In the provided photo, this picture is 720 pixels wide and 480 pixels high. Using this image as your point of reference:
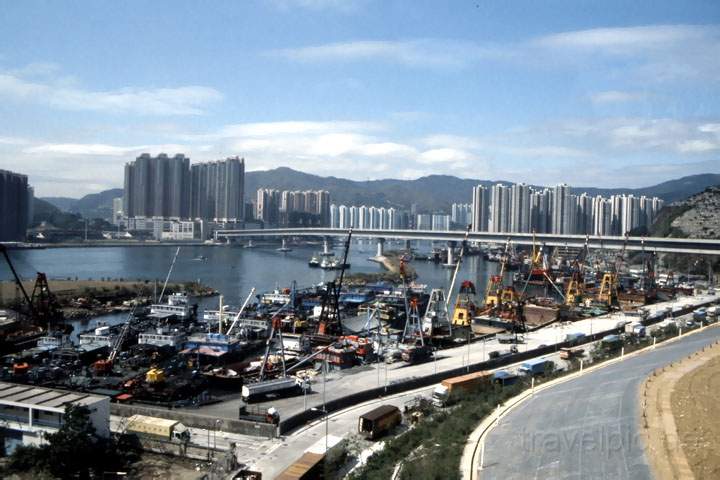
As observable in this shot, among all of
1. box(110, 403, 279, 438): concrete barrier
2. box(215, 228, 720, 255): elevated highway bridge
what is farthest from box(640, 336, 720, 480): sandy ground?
box(215, 228, 720, 255): elevated highway bridge

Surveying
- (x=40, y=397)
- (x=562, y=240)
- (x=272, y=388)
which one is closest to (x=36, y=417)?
(x=40, y=397)

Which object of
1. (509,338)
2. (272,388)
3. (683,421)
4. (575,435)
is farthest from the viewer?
(509,338)

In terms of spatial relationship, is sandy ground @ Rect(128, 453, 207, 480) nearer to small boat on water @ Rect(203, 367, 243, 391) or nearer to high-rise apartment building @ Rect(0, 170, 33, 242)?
small boat on water @ Rect(203, 367, 243, 391)

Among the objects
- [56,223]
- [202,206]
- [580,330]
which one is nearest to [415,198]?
[202,206]

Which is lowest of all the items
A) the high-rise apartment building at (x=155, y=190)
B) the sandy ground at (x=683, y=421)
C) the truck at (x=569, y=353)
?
the truck at (x=569, y=353)

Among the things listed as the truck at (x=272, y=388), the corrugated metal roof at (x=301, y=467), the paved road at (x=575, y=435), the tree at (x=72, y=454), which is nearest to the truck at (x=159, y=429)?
the tree at (x=72, y=454)

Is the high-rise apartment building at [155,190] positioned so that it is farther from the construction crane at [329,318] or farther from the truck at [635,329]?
the truck at [635,329]

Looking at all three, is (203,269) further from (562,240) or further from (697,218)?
(697,218)
